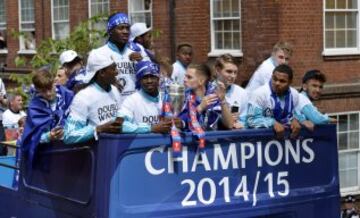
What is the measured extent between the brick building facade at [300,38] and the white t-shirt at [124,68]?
6.58 metres

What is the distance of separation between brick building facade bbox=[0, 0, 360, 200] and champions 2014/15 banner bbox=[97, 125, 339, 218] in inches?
295

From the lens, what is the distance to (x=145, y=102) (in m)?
5.23

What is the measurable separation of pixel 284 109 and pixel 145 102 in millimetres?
1088

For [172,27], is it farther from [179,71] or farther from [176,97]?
[176,97]

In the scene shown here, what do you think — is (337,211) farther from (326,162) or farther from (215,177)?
(215,177)

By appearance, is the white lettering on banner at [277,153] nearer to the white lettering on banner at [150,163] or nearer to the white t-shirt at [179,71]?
the white lettering on banner at [150,163]

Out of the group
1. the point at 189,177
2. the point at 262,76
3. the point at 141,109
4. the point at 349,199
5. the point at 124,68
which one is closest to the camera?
the point at 189,177

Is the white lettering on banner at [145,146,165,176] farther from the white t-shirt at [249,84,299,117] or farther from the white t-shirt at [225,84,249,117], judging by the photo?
the white t-shirt at [225,84,249,117]

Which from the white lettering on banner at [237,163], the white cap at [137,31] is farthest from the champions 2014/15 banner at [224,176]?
the white cap at [137,31]

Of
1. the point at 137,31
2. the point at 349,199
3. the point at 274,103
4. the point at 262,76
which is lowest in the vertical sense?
the point at 349,199

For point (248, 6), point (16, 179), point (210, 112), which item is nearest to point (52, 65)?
point (248, 6)

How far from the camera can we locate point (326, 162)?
548 centimetres

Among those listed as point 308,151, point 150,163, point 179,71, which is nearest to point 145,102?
point 150,163

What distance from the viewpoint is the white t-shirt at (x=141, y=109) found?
A: 16.9 feet
